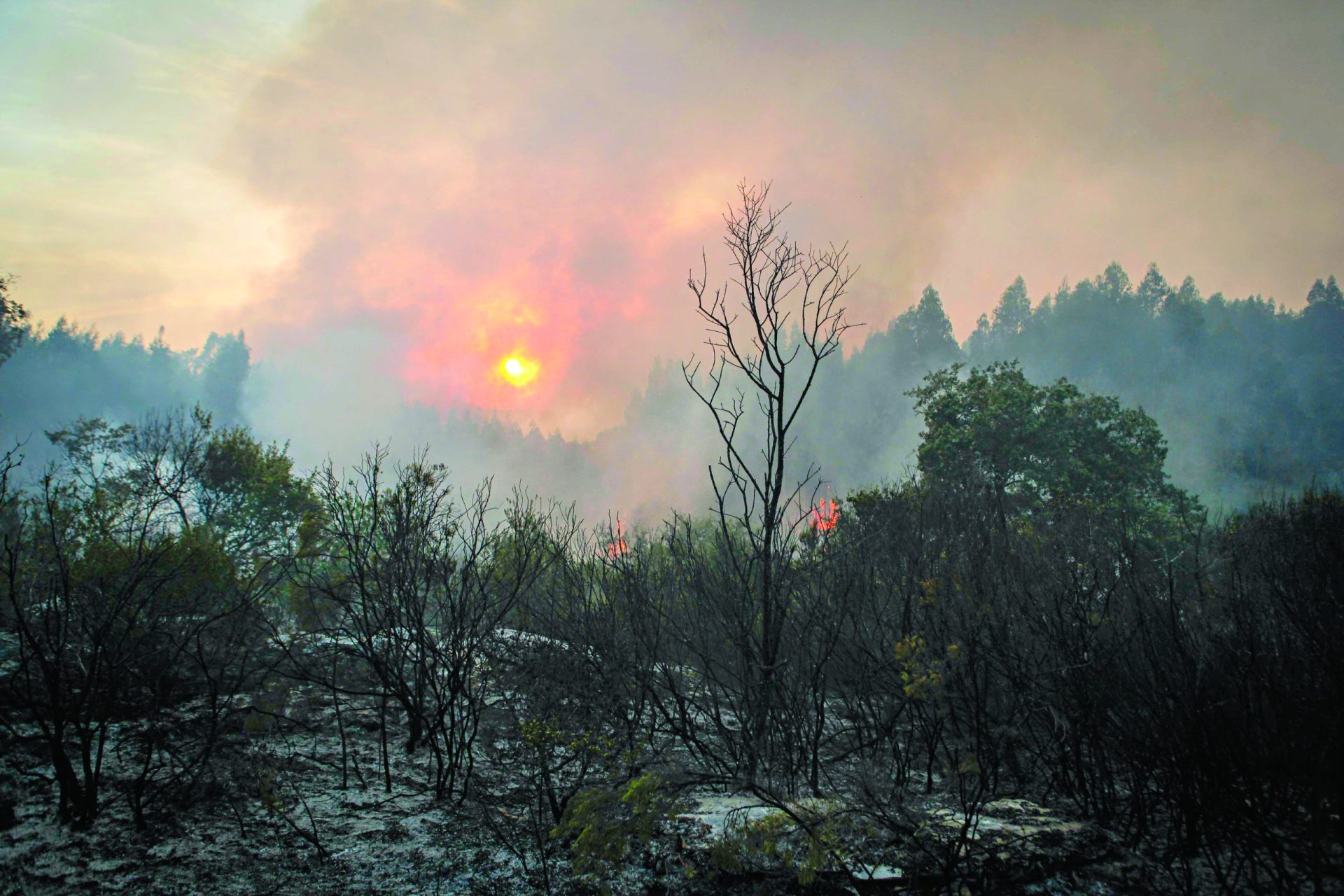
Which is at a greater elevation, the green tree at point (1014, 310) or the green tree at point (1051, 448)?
the green tree at point (1014, 310)

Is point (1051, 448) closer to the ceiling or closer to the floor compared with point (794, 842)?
closer to the ceiling

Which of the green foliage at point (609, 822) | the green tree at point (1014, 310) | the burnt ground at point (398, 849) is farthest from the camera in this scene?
the green tree at point (1014, 310)

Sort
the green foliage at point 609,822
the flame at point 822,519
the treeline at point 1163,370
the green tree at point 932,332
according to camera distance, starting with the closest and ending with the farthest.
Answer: the green foliage at point 609,822 < the flame at point 822,519 < the treeline at point 1163,370 < the green tree at point 932,332

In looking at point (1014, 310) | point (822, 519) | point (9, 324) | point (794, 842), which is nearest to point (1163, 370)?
point (1014, 310)

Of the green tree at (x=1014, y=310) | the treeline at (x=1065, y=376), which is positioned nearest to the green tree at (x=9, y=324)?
the treeline at (x=1065, y=376)

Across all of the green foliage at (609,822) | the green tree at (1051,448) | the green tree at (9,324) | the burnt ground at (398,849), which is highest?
the green tree at (9,324)

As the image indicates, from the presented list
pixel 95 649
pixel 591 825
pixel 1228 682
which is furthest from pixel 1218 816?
pixel 95 649

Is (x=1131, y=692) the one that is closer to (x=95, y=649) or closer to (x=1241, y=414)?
(x=95, y=649)

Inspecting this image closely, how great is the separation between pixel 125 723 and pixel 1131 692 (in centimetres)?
1212

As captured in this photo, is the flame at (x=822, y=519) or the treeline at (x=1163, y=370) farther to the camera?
the treeline at (x=1163, y=370)

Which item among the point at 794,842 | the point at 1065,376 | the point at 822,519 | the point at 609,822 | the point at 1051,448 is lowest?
the point at 794,842

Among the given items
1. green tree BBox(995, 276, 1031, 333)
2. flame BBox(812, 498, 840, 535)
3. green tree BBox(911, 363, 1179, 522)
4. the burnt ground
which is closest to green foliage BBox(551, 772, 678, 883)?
the burnt ground

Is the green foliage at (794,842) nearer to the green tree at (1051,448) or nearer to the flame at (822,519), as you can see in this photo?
the flame at (822,519)

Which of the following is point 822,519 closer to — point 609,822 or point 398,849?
point 609,822
